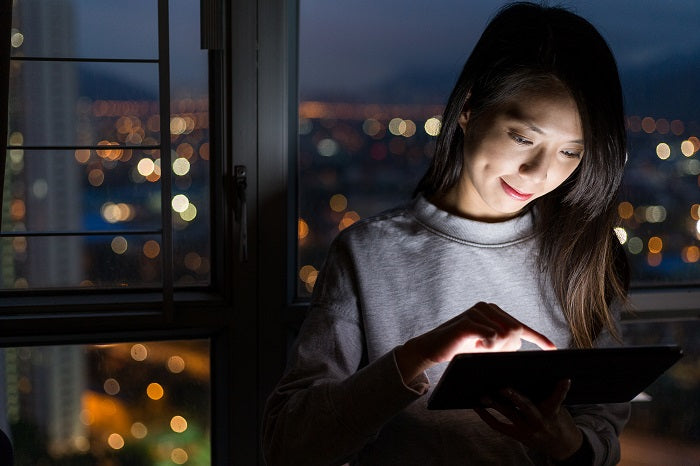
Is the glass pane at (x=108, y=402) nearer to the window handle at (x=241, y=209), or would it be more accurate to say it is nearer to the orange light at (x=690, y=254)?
the window handle at (x=241, y=209)

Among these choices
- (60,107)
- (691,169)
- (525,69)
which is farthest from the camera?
(691,169)

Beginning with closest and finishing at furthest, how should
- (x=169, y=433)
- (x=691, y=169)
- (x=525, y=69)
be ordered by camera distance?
1. (x=525, y=69)
2. (x=169, y=433)
3. (x=691, y=169)

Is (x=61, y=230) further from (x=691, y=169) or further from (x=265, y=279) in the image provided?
(x=691, y=169)

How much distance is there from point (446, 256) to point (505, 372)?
0.33 metres

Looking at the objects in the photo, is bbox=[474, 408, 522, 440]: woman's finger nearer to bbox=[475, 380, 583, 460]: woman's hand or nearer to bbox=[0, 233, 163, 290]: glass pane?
bbox=[475, 380, 583, 460]: woman's hand

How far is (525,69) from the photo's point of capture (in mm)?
1316

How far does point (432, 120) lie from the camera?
1932 mm

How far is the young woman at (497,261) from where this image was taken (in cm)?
125

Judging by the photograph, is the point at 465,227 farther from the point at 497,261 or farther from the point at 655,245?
the point at 655,245

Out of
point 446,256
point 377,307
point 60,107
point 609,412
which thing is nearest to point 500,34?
Result: point 446,256

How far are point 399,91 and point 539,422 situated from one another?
947mm

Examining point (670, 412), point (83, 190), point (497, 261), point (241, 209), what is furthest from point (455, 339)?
point (670, 412)

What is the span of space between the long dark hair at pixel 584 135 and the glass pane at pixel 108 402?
81 cm

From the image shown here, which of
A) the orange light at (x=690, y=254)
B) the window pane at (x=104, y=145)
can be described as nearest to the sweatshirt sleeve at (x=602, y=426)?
the orange light at (x=690, y=254)
